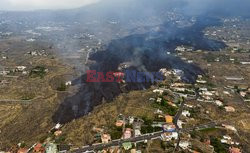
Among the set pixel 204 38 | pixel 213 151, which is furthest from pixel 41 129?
pixel 204 38

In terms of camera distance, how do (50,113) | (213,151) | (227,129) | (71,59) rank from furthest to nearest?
1. (71,59)
2. (50,113)
3. (227,129)
4. (213,151)

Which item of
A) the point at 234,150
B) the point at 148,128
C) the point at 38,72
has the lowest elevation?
the point at 234,150

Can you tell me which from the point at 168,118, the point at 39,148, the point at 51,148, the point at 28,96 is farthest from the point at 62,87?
the point at 168,118

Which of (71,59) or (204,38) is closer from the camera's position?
(71,59)

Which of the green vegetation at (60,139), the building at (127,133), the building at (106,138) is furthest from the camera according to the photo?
the building at (127,133)

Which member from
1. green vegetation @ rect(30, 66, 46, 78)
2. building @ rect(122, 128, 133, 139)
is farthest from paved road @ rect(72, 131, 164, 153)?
green vegetation @ rect(30, 66, 46, 78)

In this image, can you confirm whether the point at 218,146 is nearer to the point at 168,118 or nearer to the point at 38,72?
the point at 168,118

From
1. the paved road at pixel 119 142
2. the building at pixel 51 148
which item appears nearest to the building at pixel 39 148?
the building at pixel 51 148

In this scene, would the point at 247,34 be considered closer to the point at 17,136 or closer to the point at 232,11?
the point at 232,11

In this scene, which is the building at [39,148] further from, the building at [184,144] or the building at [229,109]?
the building at [229,109]
